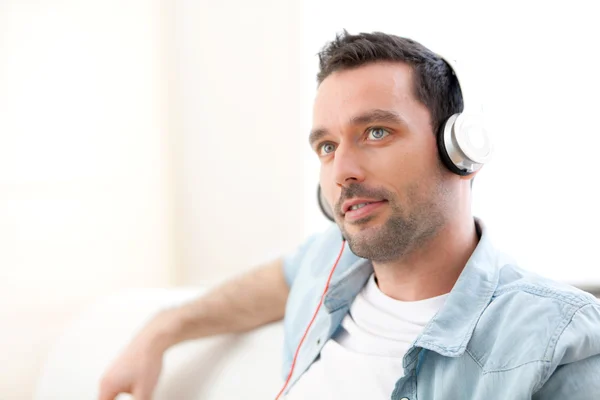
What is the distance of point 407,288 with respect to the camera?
112cm

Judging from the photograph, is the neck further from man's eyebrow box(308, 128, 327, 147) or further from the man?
man's eyebrow box(308, 128, 327, 147)

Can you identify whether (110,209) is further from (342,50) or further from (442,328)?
(442,328)

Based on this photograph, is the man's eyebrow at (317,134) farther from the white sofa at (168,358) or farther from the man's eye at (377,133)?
the white sofa at (168,358)

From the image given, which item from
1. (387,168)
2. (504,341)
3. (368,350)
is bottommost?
(368,350)

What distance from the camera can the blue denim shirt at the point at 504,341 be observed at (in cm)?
82

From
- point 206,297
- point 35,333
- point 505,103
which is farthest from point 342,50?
point 35,333

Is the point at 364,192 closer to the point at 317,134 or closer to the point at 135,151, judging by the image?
the point at 317,134

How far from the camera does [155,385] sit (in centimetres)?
132

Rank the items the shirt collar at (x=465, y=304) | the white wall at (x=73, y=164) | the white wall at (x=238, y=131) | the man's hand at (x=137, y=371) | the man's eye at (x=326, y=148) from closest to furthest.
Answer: the shirt collar at (x=465, y=304)
the man's eye at (x=326, y=148)
the man's hand at (x=137, y=371)
the white wall at (x=73, y=164)
the white wall at (x=238, y=131)

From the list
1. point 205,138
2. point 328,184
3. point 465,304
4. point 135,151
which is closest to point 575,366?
point 465,304

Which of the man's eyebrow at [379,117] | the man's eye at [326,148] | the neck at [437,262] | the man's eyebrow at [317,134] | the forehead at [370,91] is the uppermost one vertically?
the forehead at [370,91]

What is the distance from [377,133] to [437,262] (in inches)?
10.3

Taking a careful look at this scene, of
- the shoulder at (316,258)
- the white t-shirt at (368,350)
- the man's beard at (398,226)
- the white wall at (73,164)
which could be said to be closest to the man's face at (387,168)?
the man's beard at (398,226)

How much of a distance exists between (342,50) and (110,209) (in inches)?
55.6
